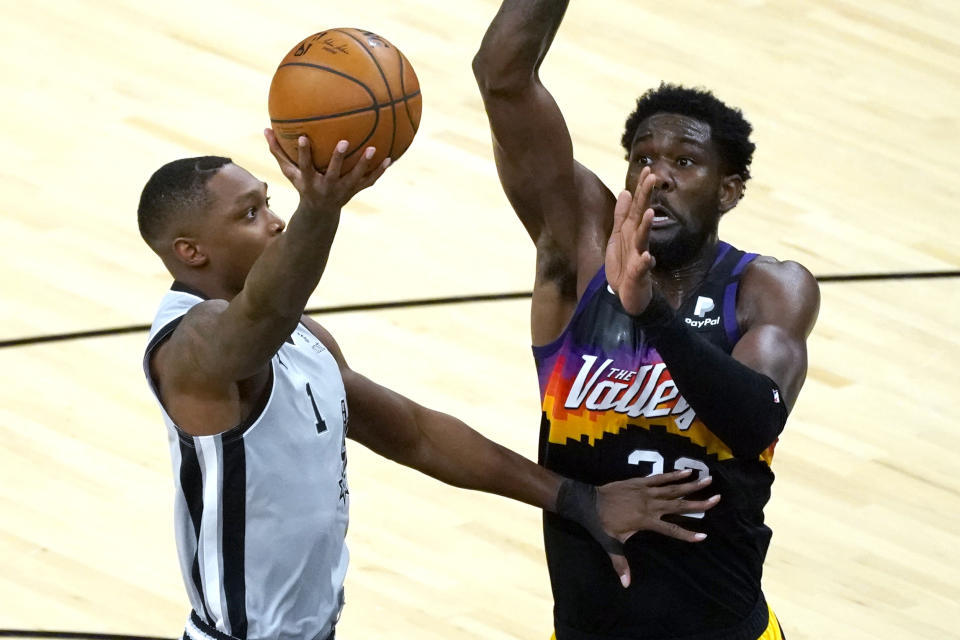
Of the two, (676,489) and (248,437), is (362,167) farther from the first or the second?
(676,489)

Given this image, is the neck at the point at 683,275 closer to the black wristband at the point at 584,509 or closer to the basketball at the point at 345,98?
the black wristband at the point at 584,509

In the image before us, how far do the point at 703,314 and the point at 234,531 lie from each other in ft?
4.15

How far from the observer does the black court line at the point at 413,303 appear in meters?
7.20

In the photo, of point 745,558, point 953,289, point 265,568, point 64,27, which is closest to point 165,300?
point 265,568

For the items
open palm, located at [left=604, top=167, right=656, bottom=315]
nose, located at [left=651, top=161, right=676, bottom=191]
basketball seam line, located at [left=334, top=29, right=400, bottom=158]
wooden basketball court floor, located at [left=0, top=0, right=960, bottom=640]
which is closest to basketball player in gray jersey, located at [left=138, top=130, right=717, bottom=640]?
basketball seam line, located at [left=334, top=29, right=400, bottom=158]

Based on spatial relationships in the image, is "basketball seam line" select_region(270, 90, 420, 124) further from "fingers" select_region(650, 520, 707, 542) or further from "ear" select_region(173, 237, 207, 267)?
"fingers" select_region(650, 520, 707, 542)

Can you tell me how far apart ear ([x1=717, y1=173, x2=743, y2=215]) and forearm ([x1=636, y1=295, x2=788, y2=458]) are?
0.64 meters

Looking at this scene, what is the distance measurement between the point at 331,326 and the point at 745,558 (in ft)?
10.8

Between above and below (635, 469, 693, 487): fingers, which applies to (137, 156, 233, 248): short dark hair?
above

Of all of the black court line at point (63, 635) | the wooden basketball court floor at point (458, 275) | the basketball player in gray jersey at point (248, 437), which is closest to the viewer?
the basketball player in gray jersey at point (248, 437)

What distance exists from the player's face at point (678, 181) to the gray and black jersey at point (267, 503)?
0.92 meters

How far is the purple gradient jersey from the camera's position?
432 centimetres

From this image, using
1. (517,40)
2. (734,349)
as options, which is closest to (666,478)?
(734,349)

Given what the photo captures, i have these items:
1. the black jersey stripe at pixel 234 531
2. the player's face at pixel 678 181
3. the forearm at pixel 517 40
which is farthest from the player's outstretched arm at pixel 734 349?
the black jersey stripe at pixel 234 531
